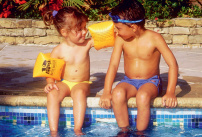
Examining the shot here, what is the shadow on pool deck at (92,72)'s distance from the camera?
427 centimetres

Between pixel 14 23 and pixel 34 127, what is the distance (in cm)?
512

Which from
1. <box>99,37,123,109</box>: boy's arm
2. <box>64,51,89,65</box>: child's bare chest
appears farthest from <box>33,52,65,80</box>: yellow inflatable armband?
<box>99,37,123,109</box>: boy's arm

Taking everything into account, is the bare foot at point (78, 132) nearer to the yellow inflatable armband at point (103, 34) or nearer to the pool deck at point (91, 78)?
the pool deck at point (91, 78)

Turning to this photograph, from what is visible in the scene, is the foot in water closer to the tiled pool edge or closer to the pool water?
the pool water

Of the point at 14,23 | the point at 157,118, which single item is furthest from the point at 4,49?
the point at 157,118

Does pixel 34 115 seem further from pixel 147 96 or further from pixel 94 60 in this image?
pixel 94 60

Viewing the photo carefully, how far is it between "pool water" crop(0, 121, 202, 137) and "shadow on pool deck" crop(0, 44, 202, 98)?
41 centimetres

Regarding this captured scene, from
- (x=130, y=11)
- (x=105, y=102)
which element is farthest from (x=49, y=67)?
(x=130, y=11)

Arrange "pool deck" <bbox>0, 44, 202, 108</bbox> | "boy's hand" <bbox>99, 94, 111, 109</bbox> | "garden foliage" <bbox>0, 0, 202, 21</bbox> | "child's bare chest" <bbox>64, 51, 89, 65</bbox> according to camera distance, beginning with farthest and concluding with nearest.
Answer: "garden foliage" <bbox>0, 0, 202, 21</bbox>, "child's bare chest" <bbox>64, 51, 89, 65</bbox>, "pool deck" <bbox>0, 44, 202, 108</bbox>, "boy's hand" <bbox>99, 94, 111, 109</bbox>

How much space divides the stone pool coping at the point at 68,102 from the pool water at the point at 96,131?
25cm

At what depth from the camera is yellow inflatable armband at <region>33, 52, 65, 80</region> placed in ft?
12.8

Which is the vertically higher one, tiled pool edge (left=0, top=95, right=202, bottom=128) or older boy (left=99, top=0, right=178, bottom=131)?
older boy (left=99, top=0, right=178, bottom=131)

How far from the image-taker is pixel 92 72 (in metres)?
5.46

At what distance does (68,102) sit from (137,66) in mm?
812
